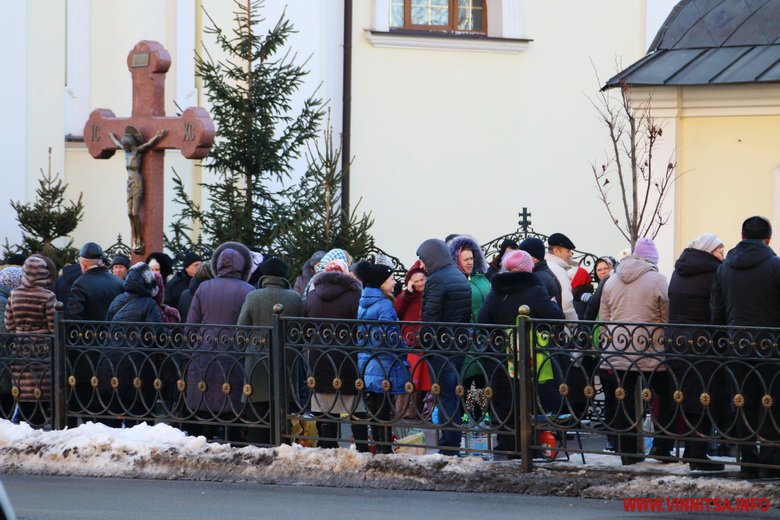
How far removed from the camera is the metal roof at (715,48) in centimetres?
1376

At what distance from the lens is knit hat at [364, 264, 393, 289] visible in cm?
995

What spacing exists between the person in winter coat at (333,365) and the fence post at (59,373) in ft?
5.82

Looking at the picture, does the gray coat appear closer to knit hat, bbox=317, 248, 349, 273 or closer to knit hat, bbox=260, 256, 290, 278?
knit hat, bbox=260, 256, 290, 278

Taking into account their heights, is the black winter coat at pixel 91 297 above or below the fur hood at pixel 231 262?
below

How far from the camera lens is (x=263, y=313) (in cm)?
999

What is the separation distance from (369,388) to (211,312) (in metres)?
1.47

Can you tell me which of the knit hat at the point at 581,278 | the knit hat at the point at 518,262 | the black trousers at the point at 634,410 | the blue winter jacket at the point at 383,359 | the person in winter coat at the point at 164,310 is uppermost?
the knit hat at the point at 518,262

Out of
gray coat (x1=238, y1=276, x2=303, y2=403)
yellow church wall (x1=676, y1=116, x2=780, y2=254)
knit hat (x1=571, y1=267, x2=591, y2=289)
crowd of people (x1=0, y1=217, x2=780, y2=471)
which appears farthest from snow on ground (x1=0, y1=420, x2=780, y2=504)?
yellow church wall (x1=676, y1=116, x2=780, y2=254)

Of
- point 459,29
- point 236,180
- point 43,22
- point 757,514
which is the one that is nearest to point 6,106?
point 43,22

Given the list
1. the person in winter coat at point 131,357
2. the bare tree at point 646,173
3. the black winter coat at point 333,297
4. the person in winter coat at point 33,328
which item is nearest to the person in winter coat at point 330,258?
the black winter coat at point 333,297

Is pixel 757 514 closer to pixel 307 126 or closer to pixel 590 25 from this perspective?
pixel 307 126

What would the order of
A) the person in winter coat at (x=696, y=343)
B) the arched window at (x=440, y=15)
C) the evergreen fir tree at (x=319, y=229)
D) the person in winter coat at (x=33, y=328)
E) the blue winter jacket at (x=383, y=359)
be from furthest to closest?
the arched window at (x=440, y=15) → the evergreen fir tree at (x=319, y=229) → the person in winter coat at (x=33, y=328) → the blue winter jacket at (x=383, y=359) → the person in winter coat at (x=696, y=343)

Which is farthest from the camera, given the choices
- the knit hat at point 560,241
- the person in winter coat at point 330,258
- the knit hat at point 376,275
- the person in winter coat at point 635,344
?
the knit hat at point 560,241

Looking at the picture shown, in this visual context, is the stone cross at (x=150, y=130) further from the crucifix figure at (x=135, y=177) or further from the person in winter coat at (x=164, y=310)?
the person in winter coat at (x=164, y=310)
